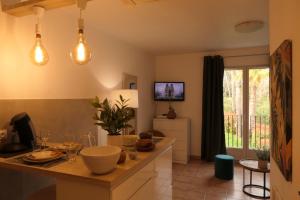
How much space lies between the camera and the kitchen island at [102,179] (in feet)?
3.44

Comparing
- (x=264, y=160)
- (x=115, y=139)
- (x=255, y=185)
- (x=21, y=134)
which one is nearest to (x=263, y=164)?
(x=264, y=160)

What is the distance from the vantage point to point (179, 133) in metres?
4.29

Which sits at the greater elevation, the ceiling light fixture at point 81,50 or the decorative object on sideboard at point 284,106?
the ceiling light fixture at point 81,50

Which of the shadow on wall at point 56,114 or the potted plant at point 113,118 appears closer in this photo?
the potted plant at point 113,118

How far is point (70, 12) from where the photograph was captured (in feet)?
7.81

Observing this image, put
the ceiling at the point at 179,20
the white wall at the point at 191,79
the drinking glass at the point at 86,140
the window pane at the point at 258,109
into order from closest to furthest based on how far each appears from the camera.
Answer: the drinking glass at the point at 86,140 → the ceiling at the point at 179,20 → the window pane at the point at 258,109 → the white wall at the point at 191,79

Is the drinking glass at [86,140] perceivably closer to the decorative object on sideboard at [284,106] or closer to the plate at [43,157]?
the plate at [43,157]

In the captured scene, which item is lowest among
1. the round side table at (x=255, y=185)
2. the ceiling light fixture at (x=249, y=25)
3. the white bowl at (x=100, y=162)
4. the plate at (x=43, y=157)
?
the round side table at (x=255, y=185)

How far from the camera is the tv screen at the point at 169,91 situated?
4629 mm

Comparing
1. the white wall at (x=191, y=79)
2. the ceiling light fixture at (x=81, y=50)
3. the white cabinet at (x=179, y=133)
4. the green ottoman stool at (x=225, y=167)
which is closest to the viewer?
the ceiling light fixture at (x=81, y=50)

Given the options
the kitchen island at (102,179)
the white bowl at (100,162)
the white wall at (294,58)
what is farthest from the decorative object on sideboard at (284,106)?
the white bowl at (100,162)

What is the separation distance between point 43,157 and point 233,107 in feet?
12.9

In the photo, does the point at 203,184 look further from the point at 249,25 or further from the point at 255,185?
the point at 249,25

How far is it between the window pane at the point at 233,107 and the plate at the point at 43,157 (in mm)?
3783
